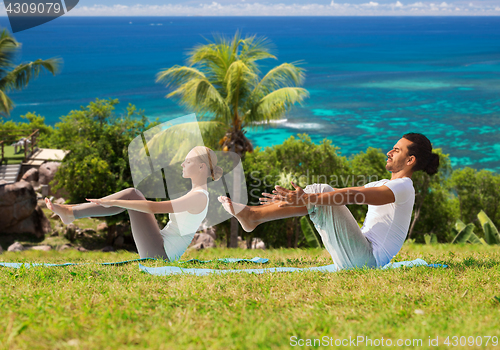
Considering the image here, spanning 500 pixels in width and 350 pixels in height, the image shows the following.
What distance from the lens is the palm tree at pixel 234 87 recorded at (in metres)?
18.0

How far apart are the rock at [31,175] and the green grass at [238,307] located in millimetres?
29157

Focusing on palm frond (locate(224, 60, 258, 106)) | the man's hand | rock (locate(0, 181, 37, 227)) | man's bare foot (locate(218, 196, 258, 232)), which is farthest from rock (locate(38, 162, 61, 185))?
the man's hand

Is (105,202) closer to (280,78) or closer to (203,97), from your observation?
(203,97)

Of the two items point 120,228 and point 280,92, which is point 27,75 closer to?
point 120,228

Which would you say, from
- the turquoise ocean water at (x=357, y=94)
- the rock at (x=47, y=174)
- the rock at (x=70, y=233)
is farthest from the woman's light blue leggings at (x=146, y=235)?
the turquoise ocean water at (x=357, y=94)

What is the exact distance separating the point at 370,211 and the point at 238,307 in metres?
2.04

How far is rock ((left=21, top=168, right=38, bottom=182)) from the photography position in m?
30.3

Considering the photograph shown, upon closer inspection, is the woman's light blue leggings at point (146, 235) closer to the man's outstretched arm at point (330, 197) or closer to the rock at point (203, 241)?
the man's outstretched arm at point (330, 197)

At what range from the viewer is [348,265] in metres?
4.52

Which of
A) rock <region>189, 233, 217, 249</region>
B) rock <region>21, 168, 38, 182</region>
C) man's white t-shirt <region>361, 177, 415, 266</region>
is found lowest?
rock <region>189, 233, 217, 249</region>

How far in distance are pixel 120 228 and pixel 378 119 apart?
85758 millimetres

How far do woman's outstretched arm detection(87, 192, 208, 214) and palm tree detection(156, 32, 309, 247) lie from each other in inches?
512

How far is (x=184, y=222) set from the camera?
18.0ft

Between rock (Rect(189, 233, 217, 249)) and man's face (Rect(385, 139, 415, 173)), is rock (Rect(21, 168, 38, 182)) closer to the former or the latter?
rock (Rect(189, 233, 217, 249))
